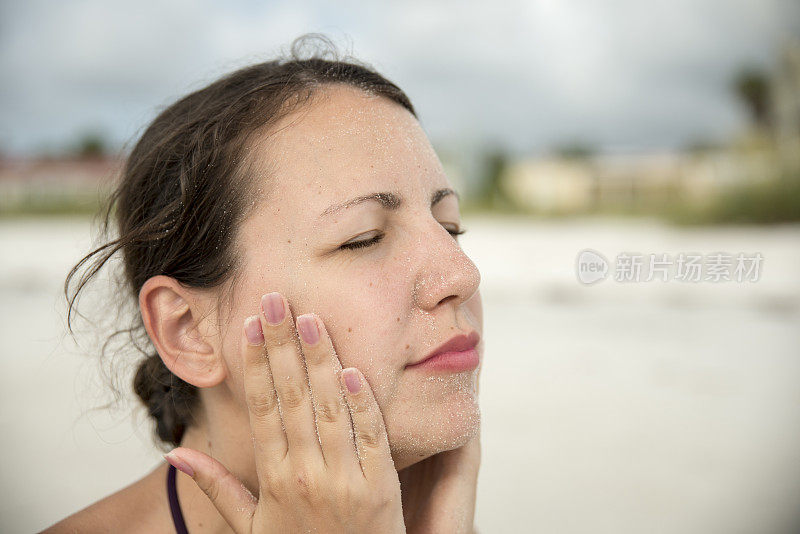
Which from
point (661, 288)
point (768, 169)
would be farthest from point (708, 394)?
point (768, 169)

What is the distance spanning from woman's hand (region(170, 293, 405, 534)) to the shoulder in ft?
1.36

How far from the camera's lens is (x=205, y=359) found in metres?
1.60

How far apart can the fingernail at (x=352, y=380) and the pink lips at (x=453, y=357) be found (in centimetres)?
12

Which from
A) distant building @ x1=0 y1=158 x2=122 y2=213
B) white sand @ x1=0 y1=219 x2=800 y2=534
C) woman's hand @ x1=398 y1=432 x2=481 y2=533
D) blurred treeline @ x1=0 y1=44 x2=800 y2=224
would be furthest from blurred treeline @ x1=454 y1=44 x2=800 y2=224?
woman's hand @ x1=398 y1=432 x2=481 y2=533

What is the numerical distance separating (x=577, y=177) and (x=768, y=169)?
467 cm

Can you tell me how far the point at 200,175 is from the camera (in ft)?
5.16

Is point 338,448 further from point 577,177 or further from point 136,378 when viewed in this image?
point 577,177

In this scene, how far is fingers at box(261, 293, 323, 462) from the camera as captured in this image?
1388mm

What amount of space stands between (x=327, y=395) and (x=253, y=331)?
7.9 inches

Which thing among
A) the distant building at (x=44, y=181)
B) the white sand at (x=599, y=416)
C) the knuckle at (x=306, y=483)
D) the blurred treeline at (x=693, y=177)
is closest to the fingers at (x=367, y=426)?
the knuckle at (x=306, y=483)

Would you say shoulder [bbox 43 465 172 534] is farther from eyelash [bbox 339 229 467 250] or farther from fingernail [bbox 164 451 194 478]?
eyelash [bbox 339 229 467 250]

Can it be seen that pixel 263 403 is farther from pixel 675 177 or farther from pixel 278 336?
pixel 675 177

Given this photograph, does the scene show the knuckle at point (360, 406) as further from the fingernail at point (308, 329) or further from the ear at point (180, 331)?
→ the ear at point (180, 331)

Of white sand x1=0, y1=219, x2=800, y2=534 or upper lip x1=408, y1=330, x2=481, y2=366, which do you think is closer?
upper lip x1=408, y1=330, x2=481, y2=366
